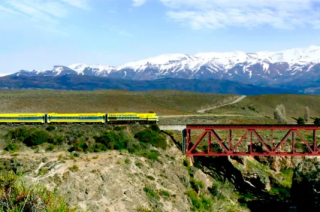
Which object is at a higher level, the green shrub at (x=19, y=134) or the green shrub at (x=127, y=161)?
the green shrub at (x=19, y=134)

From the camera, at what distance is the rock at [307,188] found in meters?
43.6

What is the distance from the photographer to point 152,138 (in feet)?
168

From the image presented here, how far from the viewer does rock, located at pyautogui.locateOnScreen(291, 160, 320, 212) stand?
143 ft

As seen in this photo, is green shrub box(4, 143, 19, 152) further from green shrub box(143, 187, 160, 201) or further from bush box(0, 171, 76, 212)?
bush box(0, 171, 76, 212)

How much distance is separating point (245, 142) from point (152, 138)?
1928 centimetres

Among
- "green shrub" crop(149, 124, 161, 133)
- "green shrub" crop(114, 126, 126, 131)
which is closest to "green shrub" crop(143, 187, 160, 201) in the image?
"green shrub" crop(149, 124, 161, 133)

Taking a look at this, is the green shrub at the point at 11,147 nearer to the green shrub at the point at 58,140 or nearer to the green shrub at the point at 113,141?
the green shrub at the point at 58,140

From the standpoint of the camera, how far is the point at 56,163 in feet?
116

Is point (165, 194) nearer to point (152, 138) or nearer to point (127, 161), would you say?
point (127, 161)

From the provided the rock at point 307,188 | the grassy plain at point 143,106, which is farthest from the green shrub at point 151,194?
the grassy plain at point 143,106

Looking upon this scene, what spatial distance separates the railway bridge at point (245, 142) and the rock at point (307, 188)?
2186 mm

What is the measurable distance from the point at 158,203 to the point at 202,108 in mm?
112815

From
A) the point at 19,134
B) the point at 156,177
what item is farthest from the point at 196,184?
the point at 19,134

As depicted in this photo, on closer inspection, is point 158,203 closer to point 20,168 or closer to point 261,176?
point 20,168
